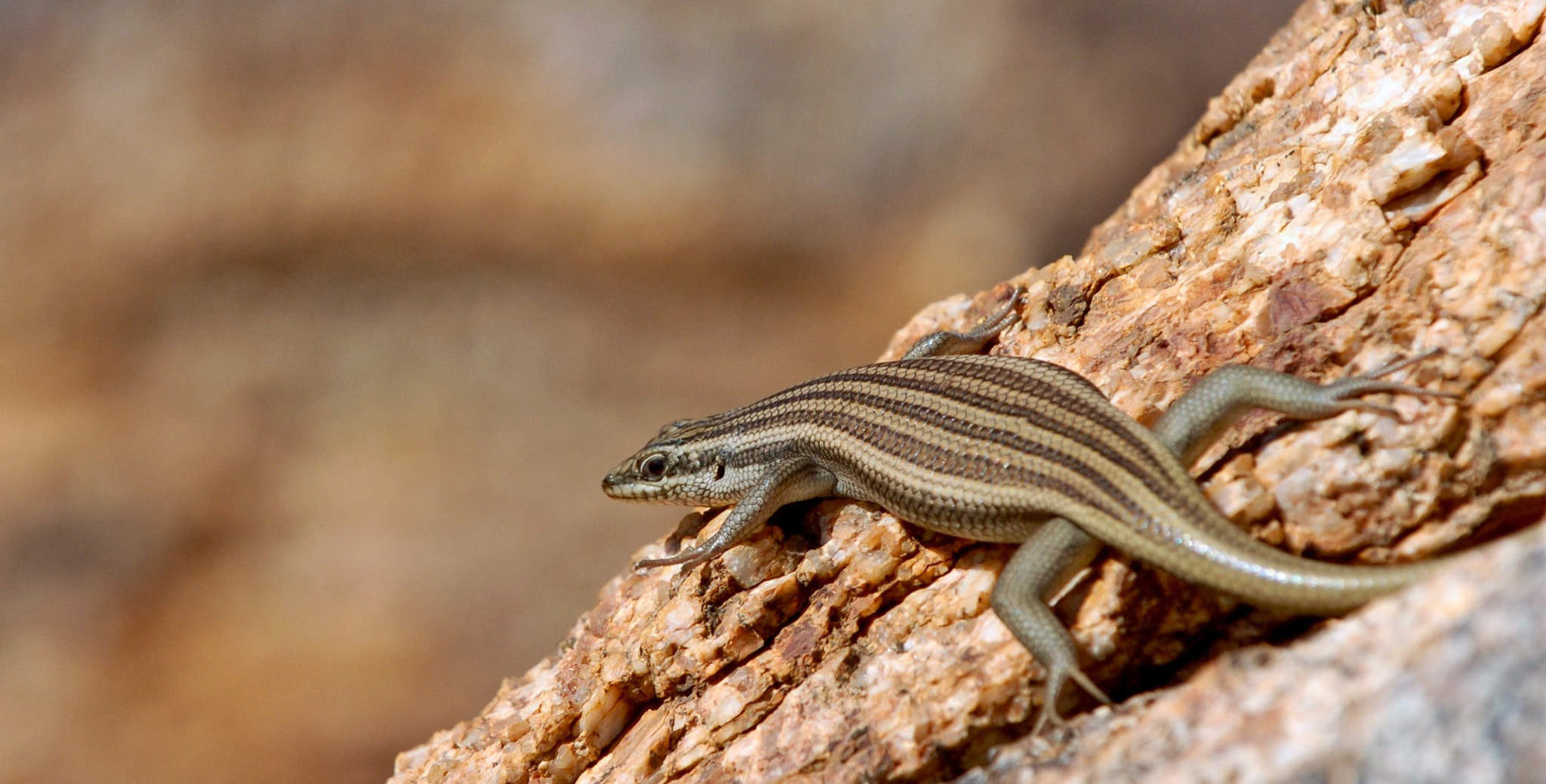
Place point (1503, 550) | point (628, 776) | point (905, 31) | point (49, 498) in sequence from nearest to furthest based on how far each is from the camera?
point (1503, 550) → point (628, 776) → point (49, 498) → point (905, 31)

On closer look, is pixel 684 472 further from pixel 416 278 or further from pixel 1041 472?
pixel 416 278

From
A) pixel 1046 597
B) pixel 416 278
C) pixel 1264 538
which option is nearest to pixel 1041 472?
pixel 1046 597

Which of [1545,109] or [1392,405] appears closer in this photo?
[1392,405]

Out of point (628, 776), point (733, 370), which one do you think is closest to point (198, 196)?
point (733, 370)

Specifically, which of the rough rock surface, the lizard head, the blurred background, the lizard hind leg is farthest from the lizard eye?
the blurred background

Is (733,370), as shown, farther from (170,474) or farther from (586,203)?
(170,474)

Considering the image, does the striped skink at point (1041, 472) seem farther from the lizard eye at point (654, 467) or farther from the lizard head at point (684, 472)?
the lizard eye at point (654, 467)
